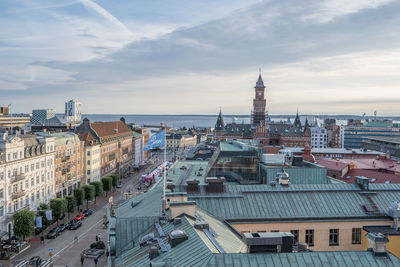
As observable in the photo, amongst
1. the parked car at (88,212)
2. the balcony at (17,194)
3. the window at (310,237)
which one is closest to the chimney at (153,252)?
the window at (310,237)

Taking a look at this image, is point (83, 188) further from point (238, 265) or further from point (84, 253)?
point (238, 265)

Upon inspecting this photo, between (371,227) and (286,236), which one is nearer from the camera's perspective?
(286,236)

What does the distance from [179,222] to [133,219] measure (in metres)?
4.49

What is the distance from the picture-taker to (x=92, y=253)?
4969 cm

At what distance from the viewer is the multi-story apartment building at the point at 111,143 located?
10281 cm

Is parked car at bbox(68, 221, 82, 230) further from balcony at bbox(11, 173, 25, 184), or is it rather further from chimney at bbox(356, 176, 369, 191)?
chimney at bbox(356, 176, 369, 191)

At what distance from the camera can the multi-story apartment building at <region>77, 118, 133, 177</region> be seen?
103m

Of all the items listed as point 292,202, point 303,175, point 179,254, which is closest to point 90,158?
point 303,175

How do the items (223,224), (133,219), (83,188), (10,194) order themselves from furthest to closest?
(83,188)
(10,194)
(223,224)
(133,219)

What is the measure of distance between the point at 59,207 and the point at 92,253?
17.5m

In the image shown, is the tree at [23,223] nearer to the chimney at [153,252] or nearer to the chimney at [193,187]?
the chimney at [193,187]

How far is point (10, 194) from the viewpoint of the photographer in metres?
59.9

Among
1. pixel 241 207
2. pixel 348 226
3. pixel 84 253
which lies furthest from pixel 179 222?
pixel 84 253

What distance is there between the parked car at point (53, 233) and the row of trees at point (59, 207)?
220 cm
